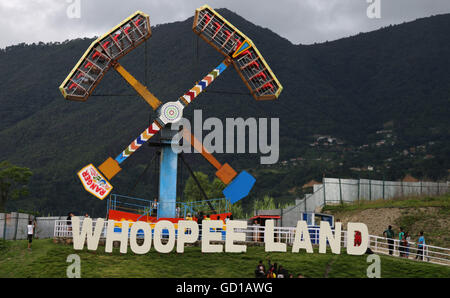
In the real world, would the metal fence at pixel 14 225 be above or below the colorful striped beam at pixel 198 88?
below

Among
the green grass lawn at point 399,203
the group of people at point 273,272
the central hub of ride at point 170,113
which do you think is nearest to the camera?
the group of people at point 273,272

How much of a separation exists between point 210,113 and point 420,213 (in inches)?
3578

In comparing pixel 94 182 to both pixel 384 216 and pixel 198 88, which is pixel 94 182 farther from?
pixel 384 216

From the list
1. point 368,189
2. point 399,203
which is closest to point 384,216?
point 399,203

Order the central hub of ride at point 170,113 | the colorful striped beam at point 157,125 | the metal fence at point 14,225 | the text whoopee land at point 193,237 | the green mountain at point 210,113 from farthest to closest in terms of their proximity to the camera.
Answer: the green mountain at point 210,113 < the metal fence at point 14,225 < the central hub of ride at point 170,113 < the colorful striped beam at point 157,125 < the text whoopee land at point 193,237

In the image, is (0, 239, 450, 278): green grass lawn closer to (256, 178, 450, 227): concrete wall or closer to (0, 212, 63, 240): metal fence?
(0, 212, 63, 240): metal fence

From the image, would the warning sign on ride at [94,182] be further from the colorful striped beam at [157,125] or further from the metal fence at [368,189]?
the metal fence at [368,189]

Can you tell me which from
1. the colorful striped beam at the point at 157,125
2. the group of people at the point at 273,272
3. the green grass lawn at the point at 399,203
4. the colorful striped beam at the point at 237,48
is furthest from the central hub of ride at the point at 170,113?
the green grass lawn at the point at 399,203

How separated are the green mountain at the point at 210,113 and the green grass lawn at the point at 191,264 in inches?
3107

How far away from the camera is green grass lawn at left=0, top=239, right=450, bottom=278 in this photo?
91.4 ft

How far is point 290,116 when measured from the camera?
16562 centimetres

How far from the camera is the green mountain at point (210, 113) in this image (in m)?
124

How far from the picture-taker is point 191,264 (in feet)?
96.3

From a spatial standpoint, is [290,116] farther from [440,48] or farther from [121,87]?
[440,48]
